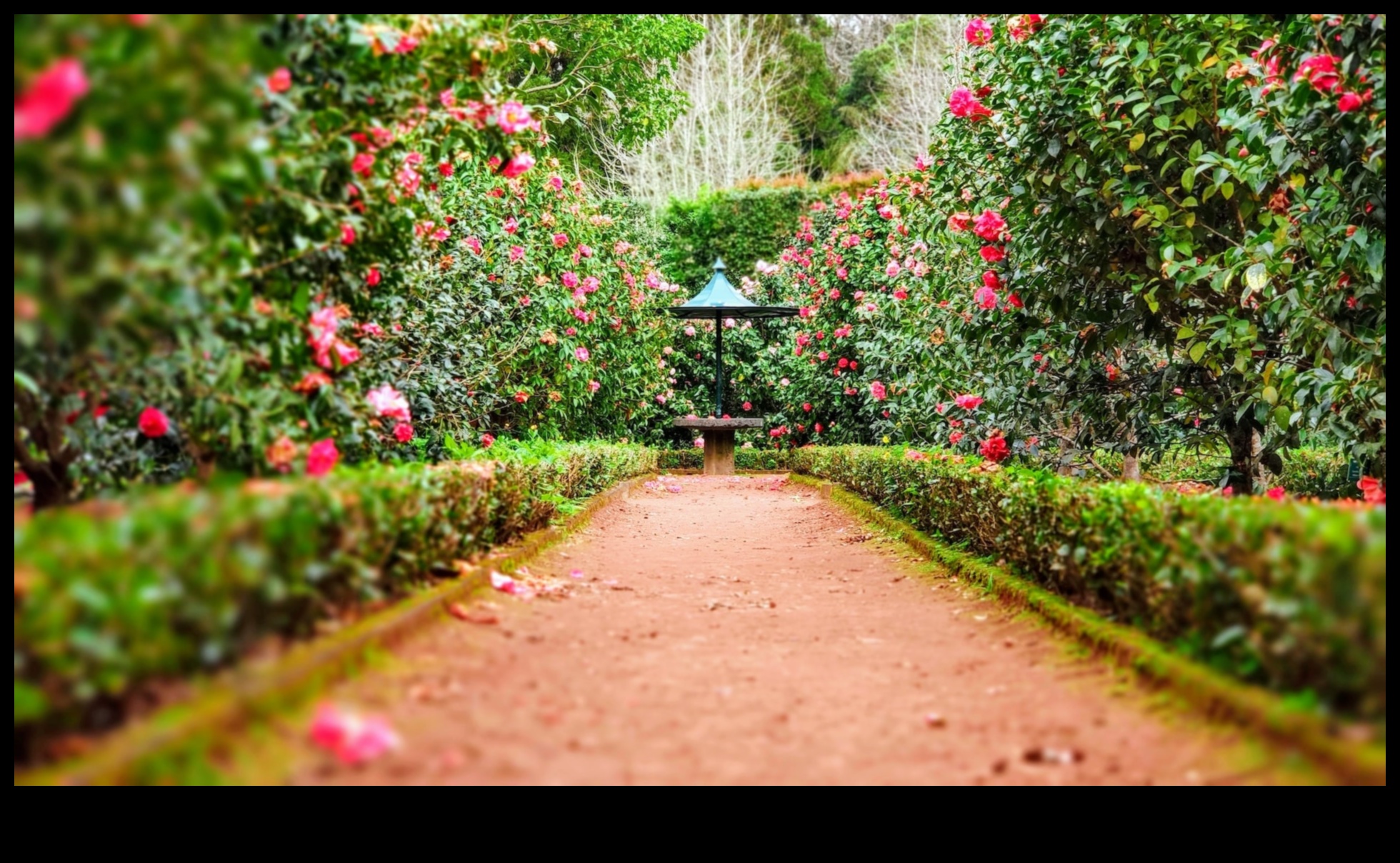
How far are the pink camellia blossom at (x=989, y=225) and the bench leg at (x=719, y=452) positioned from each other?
8.90 m

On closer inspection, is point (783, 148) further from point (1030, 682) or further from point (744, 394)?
point (1030, 682)

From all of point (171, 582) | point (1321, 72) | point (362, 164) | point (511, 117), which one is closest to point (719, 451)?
point (511, 117)

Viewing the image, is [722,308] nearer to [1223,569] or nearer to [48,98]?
[1223,569]

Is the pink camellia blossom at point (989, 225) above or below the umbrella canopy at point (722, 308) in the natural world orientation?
below

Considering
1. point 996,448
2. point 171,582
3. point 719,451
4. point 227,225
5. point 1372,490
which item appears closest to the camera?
point 171,582

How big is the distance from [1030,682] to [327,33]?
3157 mm

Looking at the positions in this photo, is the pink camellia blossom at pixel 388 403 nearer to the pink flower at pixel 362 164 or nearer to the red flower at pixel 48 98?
the pink flower at pixel 362 164

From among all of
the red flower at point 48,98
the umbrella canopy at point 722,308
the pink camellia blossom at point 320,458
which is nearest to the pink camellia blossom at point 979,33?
the pink camellia blossom at point 320,458

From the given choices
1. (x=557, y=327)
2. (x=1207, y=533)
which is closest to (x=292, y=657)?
(x=1207, y=533)

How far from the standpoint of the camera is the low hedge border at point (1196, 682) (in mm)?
2260

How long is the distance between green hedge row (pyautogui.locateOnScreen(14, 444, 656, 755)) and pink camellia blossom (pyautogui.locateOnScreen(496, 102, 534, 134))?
183 centimetres

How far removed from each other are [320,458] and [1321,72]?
4.01m

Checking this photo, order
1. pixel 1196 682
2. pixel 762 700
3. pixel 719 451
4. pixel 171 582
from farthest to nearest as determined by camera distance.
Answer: pixel 719 451 < pixel 762 700 < pixel 1196 682 < pixel 171 582

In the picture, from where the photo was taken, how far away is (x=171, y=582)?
212cm
